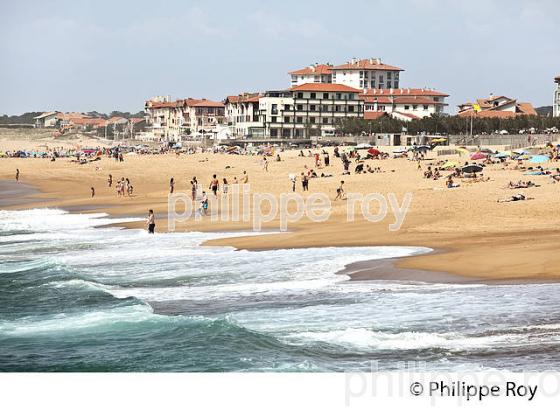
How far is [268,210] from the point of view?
36.8 m

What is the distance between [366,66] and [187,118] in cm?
3489

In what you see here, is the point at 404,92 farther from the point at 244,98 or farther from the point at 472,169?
the point at 472,169

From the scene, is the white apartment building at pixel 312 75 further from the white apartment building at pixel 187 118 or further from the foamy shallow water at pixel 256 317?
the foamy shallow water at pixel 256 317

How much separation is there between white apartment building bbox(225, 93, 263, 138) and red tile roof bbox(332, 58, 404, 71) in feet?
58.9

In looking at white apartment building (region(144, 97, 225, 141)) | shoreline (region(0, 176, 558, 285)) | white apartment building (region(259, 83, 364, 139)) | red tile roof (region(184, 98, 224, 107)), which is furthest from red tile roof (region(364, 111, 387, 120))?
shoreline (region(0, 176, 558, 285))

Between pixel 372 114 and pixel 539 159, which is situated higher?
pixel 372 114

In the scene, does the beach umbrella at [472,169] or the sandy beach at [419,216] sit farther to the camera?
the beach umbrella at [472,169]

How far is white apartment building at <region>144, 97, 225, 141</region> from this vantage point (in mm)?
151875

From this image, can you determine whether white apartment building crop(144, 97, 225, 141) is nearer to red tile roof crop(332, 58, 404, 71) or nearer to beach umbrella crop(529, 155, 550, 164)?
red tile roof crop(332, 58, 404, 71)

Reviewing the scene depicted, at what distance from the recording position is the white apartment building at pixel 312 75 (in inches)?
5492

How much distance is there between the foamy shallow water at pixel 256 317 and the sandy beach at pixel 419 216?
5.76 feet

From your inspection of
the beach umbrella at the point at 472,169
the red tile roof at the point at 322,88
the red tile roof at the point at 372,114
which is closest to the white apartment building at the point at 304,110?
the red tile roof at the point at 322,88

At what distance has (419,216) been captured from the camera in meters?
31.0

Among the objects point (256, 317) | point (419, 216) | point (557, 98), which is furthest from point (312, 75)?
point (256, 317)
